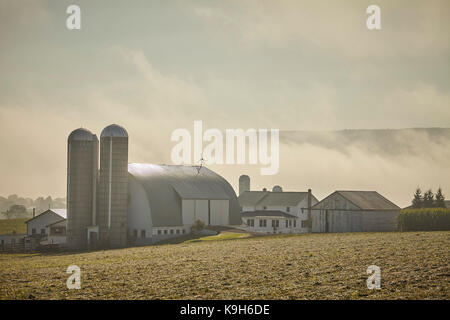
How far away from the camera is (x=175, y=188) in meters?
81.1

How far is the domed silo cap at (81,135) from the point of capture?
70.9 metres

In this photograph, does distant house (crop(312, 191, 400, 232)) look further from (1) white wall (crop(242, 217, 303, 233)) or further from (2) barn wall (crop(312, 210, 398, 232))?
(1) white wall (crop(242, 217, 303, 233))

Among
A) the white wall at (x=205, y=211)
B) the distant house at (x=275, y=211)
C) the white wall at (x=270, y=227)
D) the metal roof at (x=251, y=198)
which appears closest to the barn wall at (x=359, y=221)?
the white wall at (x=205, y=211)

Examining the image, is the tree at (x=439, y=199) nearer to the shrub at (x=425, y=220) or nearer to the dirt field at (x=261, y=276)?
the shrub at (x=425, y=220)

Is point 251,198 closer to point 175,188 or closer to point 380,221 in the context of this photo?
point 175,188

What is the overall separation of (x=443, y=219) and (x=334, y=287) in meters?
45.4

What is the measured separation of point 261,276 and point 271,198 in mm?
81986

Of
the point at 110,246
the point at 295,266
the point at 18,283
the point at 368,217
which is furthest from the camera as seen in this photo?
the point at 368,217

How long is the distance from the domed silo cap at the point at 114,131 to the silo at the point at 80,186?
1893mm

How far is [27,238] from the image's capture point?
78.0 metres

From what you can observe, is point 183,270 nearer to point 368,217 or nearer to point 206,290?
point 206,290
